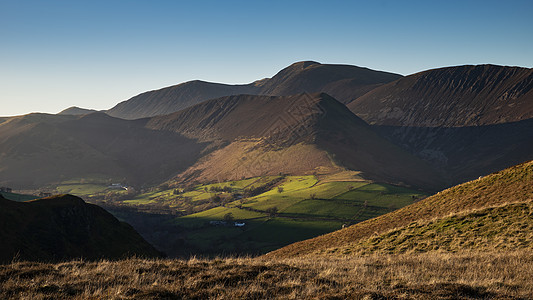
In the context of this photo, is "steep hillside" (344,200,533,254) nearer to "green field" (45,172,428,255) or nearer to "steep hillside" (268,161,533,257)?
"steep hillside" (268,161,533,257)

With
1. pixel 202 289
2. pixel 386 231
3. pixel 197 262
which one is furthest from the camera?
pixel 386 231

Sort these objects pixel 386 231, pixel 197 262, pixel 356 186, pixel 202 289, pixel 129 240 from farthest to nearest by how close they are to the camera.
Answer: pixel 356 186 < pixel 129 240 < pixel 386 231 < pixel 197 262 < pixel 202 289

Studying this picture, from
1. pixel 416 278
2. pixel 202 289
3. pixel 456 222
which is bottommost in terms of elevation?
pixel 456 222

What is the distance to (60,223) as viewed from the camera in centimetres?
4109

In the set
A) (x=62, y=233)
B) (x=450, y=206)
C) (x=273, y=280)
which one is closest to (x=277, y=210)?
(x=62, y=233)

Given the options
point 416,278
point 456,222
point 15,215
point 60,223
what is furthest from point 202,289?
point 60,223

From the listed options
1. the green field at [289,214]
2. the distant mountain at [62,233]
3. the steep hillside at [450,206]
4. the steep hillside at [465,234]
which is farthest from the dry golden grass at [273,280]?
the green field at [289,214]

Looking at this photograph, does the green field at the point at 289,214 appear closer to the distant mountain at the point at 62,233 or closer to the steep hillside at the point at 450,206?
the distant mountain at the point at 62,233

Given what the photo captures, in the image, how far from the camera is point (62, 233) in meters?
39.5

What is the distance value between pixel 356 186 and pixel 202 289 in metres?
145

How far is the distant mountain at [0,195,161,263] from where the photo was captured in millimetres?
33625

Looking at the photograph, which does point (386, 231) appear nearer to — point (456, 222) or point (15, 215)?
point (456, 222)

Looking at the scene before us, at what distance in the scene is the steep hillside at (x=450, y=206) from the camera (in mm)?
31125

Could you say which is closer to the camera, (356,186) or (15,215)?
(15,215)
